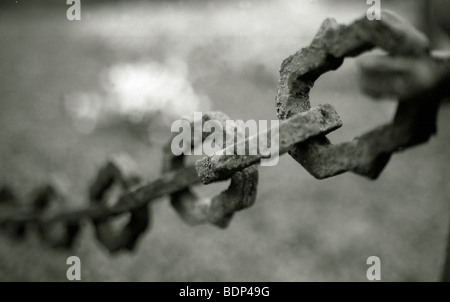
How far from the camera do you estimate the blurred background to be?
3.27 meters

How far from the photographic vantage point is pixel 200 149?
149cm

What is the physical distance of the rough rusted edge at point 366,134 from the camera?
0.79 m

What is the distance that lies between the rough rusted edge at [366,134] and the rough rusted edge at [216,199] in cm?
25

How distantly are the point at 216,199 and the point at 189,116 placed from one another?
0.32m

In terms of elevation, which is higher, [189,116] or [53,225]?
[189,116]

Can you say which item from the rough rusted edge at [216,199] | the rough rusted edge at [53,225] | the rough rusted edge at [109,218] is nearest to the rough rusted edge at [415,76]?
the rough rusted edge at [216,199]

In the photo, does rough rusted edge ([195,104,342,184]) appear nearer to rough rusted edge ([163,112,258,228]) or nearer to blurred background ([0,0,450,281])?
rough rusted edge ([163,112,258,228])

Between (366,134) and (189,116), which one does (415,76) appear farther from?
(189,116)

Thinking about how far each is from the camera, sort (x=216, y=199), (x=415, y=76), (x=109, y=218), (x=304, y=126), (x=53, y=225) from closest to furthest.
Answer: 1. (x=415, y=76)
2. (x=304, y=126)
3. (x=216, y=199)
4. (x=109, y=218)
5. (x=53, y=225)

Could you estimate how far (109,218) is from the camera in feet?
6.60

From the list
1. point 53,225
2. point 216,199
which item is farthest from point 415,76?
point 53,225

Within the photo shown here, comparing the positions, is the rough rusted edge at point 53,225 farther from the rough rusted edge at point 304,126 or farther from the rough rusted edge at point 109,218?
the rough rusted edge at point 304,126

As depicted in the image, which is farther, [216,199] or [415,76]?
[216,199]

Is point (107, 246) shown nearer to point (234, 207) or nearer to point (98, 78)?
point (234, 207)
